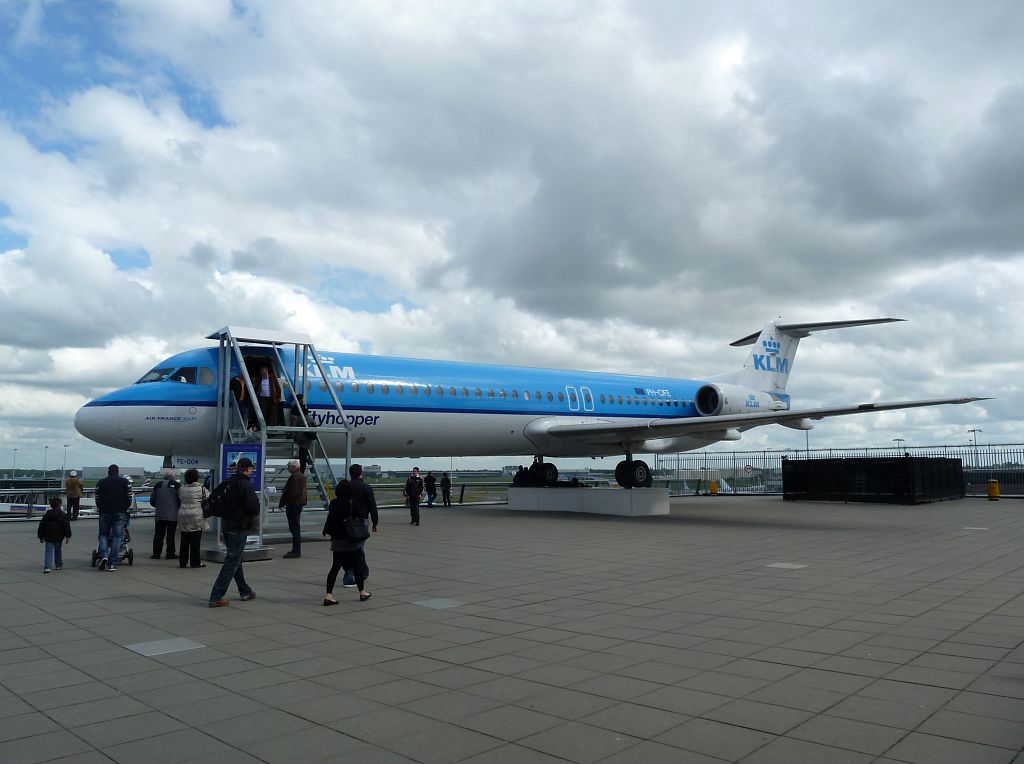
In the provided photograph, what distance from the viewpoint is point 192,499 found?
12055mm

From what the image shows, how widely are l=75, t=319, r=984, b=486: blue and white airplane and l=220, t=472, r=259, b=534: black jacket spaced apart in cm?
664

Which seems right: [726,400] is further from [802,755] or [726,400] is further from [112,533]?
[802,755]

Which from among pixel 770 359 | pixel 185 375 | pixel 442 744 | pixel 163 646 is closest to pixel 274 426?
pixel 185 375

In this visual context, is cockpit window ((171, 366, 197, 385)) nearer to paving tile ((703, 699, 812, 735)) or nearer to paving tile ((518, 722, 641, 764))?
paving tile ((518, 722, 641, 764))

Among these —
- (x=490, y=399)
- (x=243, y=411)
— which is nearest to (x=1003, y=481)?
(x=490, y=399)

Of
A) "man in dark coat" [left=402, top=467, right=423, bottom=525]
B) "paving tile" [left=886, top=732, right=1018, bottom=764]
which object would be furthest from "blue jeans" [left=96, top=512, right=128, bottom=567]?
"paving tile" [left=886, top=732, right=1018, bottom=764]

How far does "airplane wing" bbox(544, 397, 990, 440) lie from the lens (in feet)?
62.3

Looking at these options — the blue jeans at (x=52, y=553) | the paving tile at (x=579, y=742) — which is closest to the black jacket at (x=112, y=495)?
the blue jeans at (x=52, y=553)

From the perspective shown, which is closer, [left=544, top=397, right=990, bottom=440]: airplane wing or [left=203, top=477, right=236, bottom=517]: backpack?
[left=203, top=477, right=236, bottom=517]: backpack

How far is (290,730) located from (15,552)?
12.4 m

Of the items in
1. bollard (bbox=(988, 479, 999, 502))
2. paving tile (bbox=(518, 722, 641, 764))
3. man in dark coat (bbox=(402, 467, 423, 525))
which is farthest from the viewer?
bollard (bbox=(988, 479, 999, 502))

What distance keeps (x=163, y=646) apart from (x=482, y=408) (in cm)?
1724

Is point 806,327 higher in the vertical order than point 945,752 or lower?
higher

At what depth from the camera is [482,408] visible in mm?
23906
